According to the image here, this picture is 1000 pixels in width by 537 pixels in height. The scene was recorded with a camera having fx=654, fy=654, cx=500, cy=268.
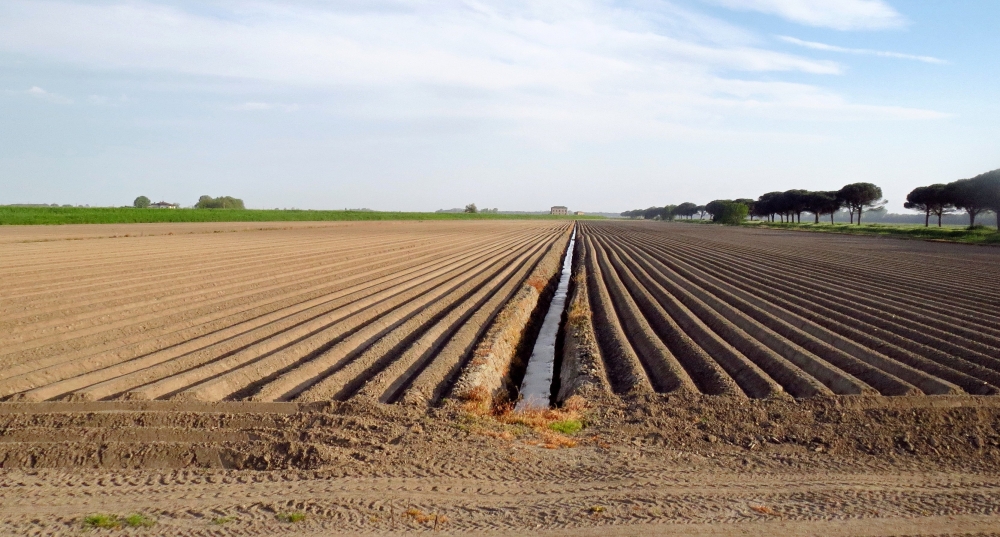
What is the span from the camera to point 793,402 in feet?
22.8

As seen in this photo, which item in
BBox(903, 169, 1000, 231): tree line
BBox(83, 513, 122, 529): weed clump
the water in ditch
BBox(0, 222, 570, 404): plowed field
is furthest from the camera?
BBox(903, 169, 1000, 231): tree line

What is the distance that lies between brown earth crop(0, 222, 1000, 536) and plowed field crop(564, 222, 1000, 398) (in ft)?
0.22

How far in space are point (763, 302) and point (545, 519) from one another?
11.0m

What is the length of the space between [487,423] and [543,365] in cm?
441

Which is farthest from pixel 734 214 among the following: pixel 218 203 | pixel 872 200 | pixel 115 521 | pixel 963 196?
pixel 115 521

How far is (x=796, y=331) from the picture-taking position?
10.7 metres

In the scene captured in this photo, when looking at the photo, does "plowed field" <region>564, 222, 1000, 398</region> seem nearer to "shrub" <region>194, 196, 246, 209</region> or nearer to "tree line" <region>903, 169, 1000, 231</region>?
"tree line" <region>903, 169, 1000, 231</region>

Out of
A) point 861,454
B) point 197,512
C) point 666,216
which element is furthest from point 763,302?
point 666,216

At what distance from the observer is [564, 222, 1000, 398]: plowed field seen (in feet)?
25.9

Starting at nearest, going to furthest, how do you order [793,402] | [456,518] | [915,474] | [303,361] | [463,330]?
[456,518] < [915,474] < [793,402] < [303,361] < [463,330]

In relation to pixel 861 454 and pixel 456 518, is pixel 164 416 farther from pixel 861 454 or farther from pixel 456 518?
pixel 861 454

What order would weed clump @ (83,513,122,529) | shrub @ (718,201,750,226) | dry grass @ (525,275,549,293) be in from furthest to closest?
shrub @ (718,201,750,226)
dry grass @ (525,275,549,293)
weed clump @ (83,513,122,529)

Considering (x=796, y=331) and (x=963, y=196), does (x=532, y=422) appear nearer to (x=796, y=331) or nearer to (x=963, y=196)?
(x=796, y=331)

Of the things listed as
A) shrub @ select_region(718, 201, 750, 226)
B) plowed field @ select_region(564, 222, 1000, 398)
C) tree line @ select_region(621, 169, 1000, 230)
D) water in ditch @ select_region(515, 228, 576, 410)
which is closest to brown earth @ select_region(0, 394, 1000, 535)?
plowed field @ select_region(564, 222, 1000, 398)
